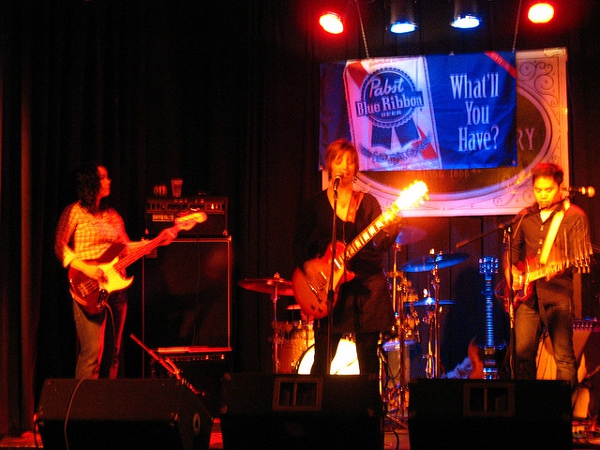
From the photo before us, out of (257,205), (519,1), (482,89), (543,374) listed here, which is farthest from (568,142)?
(257,205)

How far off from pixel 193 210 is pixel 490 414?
367cm

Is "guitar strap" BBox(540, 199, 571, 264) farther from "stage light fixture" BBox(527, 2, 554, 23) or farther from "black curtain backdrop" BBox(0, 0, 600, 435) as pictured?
"stage light fixture" BBox(527, 2, 554, 23)

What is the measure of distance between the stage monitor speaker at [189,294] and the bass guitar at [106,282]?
43 cm

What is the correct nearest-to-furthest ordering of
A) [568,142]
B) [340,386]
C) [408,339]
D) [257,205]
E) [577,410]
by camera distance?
[340,386] < [577,410] < [408,339] < [568,142] < [257,205]

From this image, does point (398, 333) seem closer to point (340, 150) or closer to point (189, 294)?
point (189, 294)

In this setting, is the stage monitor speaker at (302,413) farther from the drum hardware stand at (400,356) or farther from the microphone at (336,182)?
the drum hardware stand at (400,356)

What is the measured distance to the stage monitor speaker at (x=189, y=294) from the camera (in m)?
6.43

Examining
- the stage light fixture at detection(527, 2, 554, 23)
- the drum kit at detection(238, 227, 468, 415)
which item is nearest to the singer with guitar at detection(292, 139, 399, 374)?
the drum kit at detection(238, 227, 468, 415)

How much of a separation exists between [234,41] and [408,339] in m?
3.51

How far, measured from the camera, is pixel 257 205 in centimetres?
749

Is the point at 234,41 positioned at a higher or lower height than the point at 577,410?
higher

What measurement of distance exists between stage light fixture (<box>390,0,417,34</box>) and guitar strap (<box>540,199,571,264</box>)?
2.32 m

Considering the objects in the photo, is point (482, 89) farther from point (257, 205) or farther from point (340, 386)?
point (340, 386)

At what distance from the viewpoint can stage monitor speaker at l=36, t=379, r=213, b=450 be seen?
352 cm
